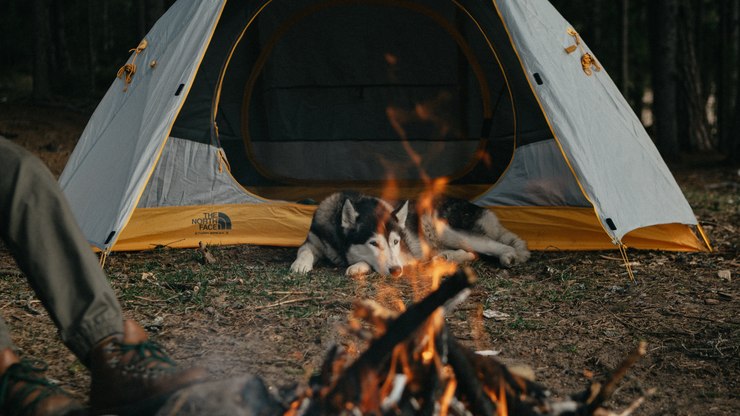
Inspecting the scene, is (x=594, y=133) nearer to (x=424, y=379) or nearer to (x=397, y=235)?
(x=397, y=235)

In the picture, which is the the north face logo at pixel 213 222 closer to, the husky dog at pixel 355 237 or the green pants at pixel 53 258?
the husky dog at pixel 355 237

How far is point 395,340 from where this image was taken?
1.76 meters

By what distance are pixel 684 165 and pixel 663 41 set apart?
1846mm

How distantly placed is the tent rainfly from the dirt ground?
33cm

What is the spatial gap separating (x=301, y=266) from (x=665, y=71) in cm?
790

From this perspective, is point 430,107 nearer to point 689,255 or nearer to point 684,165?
point 689,255

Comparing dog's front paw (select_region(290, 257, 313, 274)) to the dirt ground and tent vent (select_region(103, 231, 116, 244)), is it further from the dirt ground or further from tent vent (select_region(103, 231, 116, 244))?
tent vent (select_region(103, 231, 116, 244))

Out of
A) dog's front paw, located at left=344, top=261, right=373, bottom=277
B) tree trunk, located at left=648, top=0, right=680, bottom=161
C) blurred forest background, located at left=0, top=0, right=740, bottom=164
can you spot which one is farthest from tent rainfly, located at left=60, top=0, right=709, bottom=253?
tree trunk, located at left=648, top=0, right=680, bottom=161

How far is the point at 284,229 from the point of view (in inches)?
224

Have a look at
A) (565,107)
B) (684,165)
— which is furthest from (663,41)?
(565,107)

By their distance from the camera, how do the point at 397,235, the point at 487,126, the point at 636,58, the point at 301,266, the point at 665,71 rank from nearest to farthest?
the point at 301,266, the point at 397,235, the point at 487,126, the point at 665,71, the point at 636,58

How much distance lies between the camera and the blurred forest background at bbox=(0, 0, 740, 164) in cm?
1070

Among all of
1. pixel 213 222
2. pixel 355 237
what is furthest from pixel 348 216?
pixel 213 222

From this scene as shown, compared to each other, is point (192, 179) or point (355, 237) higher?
point (192, 179)
